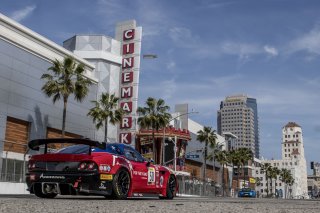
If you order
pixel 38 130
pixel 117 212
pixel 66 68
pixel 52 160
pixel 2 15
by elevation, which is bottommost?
pixel 117 212

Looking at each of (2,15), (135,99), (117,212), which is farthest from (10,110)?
(117,212)

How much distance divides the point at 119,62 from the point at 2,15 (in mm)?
22061

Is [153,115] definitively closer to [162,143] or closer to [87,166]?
[162,143]

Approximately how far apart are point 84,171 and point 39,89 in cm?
3643

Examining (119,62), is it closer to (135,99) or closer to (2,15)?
(135,99)

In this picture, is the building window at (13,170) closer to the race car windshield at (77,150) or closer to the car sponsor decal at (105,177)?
the race car windshield at (77,150)

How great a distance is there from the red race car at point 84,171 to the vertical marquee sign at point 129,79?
46.7 meters

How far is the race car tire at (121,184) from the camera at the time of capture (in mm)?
9078

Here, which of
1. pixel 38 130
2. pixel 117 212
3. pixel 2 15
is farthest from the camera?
pixel 38 130

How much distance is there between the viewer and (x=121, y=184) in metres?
9.40

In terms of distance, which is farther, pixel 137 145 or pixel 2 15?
pixel 137 145

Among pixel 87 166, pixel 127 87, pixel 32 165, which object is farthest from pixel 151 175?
pixel 127 87

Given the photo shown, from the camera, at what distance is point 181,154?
247ft

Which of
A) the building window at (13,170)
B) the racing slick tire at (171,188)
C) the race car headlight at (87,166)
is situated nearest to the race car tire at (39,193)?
the race car headlight at (87,166)
